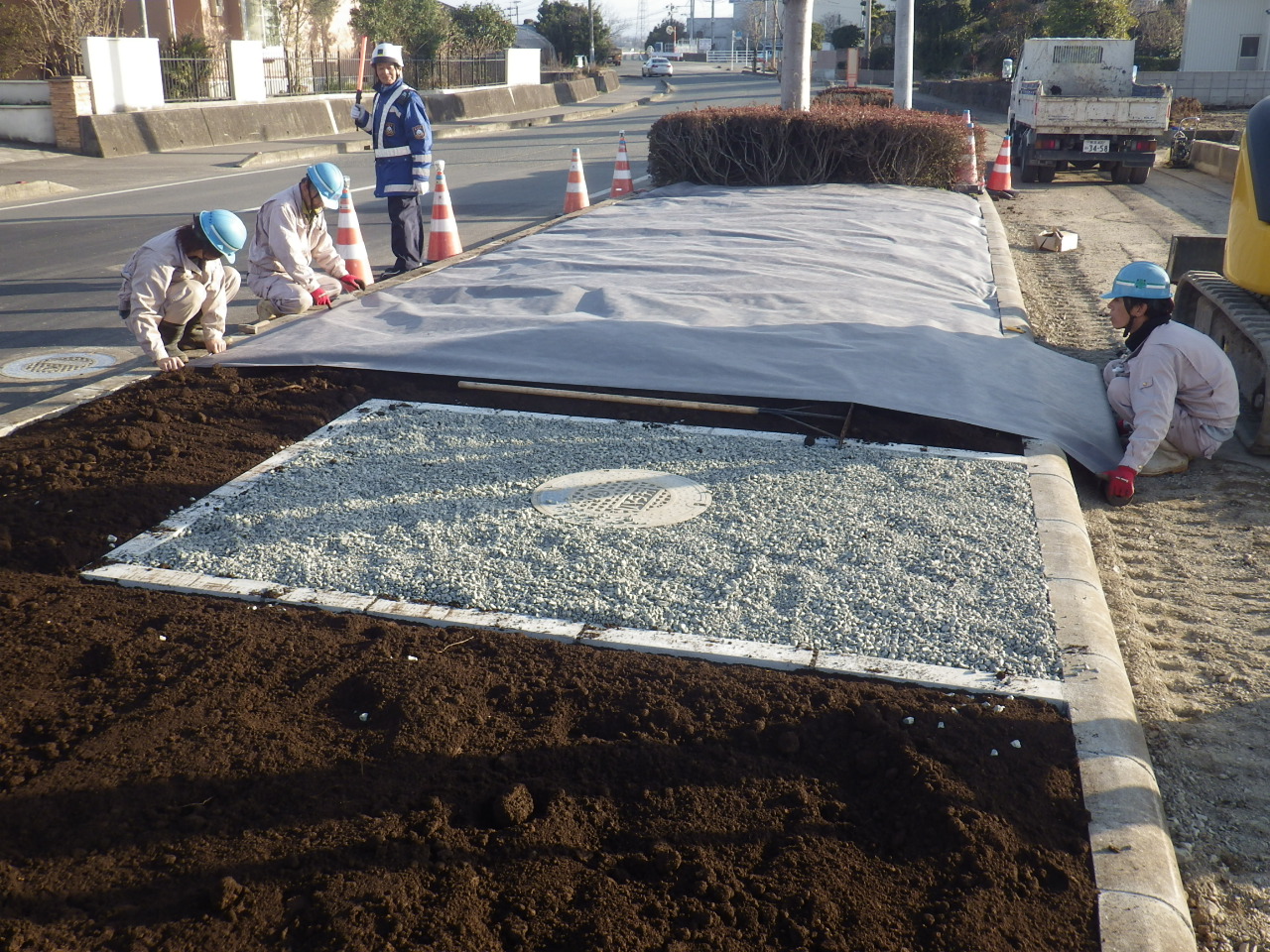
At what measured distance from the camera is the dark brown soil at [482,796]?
235 centimetres

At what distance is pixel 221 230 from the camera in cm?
597

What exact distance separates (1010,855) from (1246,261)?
189 inches

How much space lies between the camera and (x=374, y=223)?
498 inches

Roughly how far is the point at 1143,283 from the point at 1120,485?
1.16m

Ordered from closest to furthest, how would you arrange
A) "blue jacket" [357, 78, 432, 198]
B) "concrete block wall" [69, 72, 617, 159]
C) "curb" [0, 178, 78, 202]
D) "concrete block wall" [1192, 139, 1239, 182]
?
"blue jacket" [357, 78, 432, 198] < "curb" [0, 178, 78, 202] < "concrete block wall" [1192, 139, 1239, 182] < "concrete block wall" [69, 72, 617, 159]

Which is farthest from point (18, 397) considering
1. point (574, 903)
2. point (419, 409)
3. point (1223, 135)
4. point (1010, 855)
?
point (1223, 135)

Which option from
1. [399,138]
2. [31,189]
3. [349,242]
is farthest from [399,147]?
[31,189]

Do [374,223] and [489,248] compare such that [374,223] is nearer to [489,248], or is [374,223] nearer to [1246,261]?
[489,248]

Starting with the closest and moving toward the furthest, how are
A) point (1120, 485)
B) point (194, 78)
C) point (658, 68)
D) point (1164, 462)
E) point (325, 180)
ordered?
point (1120, 485), point (1164, 462), point (325, 180), point (194, 78), point (658, 68)

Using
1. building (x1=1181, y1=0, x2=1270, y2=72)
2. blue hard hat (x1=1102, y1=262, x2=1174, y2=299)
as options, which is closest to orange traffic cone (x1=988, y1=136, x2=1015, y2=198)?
blue hard hat (x1=1102, y1=262, x2=1174, y2=299)

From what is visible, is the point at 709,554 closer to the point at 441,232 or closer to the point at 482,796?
the point at 482,796

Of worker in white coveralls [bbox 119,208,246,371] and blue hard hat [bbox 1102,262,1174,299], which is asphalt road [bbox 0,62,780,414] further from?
blue hard hat [bbox 1102,262,1174,299]

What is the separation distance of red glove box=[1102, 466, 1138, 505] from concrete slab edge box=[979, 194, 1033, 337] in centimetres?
210

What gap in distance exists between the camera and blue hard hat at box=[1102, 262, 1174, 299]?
552 centimetres
